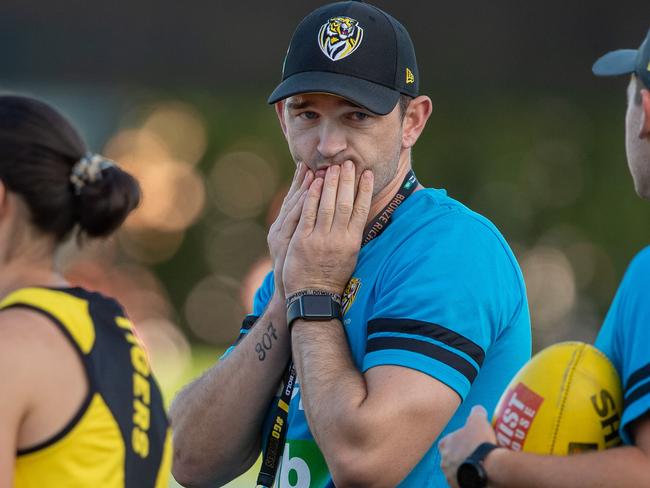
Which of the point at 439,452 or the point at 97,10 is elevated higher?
the point at 97,10

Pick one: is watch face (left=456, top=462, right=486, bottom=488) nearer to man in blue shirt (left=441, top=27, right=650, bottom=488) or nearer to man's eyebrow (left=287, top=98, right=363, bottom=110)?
man in blue shirt (left=441, top=27, right=650, bottom=488)

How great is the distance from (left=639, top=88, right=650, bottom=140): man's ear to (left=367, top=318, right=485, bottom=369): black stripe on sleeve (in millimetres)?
757

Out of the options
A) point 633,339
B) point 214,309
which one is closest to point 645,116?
point 633,339

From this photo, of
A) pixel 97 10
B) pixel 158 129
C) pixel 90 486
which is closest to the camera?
pixel 90 486

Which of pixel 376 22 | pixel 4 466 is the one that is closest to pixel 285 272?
pixel 376 22

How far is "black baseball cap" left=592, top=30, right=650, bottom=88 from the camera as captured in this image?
3000 mm

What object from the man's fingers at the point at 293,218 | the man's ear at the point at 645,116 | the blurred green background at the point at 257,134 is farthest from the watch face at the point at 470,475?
the blurred green background at the point at 257,134

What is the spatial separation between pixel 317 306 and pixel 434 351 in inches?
17.2

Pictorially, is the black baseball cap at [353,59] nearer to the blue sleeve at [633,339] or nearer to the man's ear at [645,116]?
the man's ear at [645,116]

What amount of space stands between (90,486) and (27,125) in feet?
3.19

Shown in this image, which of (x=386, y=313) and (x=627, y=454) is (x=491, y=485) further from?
(x=386, y=313)

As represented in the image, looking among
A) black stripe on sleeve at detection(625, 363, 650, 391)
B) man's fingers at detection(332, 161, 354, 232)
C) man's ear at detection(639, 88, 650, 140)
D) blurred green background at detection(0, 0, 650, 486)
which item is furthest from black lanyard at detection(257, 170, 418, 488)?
blurred green background at detection(0, 0, 650, 486)

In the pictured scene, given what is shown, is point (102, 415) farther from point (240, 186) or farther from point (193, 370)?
point (240, 186)

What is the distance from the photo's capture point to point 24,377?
8.63 ft
